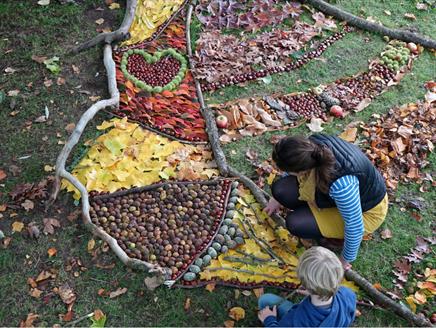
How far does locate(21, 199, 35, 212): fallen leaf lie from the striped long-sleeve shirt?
250 centimetres

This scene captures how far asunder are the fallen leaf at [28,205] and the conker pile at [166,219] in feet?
Answer: 1.70

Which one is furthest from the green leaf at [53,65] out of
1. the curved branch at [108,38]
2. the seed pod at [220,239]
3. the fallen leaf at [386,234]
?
the fallen leaf at [386,234]

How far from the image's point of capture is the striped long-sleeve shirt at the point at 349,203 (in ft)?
10.7

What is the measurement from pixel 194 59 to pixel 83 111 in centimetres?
140

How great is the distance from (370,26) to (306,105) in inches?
71.3

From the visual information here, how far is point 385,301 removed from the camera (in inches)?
147

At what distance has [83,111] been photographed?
195 inches

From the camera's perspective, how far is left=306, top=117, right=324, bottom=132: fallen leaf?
5.03 meters

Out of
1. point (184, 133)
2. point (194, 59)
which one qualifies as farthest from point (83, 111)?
point (194, 59)

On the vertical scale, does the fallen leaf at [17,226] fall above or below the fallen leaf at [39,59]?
below

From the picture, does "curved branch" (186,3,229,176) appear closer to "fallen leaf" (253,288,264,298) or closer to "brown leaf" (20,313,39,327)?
"fallen leaf" (253,288,264,298)

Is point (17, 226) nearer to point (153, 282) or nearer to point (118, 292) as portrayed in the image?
point (118, 292)

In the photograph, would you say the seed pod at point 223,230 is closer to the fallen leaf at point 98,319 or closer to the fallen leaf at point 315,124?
the fallen leaf at point 98,319

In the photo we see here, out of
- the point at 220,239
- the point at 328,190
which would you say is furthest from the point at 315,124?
the point at 328,190
